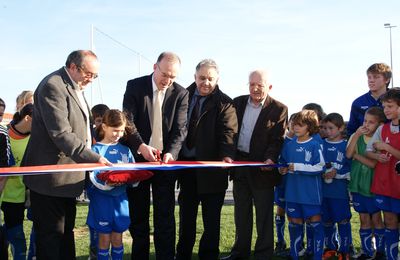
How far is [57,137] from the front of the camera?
4.13 m

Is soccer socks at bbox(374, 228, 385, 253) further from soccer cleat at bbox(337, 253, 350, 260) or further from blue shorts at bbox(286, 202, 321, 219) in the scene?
blue shorts at bbox(286, 202, 321, 219)

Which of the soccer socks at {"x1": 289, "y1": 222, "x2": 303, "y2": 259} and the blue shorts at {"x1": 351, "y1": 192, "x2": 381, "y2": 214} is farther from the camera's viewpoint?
the blue shorts at {"x1": 351, "y1": 192, "x2": 381, "y2": 214}

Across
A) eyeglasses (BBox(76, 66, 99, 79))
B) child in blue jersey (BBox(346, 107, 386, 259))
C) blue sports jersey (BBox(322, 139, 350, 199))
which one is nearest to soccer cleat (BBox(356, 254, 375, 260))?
child in blue jersey (BBox(346, 107, 386, 259))

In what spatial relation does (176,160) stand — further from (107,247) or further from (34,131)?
(34,131)

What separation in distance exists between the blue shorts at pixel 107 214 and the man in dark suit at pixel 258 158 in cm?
183

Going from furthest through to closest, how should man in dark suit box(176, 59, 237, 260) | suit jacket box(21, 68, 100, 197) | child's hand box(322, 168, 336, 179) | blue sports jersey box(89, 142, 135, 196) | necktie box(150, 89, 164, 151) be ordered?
child's hand box(322, 168, 336, 179) → man in dark suit box(176, 59, 237, 260) → necktie box(150, 89, 164, 151) → blue sports jersey box(89, 142, 135, 196) → suit jacket box(21, 68, 100, 197)

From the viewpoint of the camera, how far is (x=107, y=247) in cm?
504

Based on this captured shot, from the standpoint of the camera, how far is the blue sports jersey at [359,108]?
6391 millimetres

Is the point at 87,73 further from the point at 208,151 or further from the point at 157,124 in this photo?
the point at 208,151

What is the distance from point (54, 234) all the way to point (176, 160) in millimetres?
1852

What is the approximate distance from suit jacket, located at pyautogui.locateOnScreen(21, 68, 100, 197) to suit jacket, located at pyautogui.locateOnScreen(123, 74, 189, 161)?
3.34 feet

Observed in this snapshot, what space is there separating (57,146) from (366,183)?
4.02 meters

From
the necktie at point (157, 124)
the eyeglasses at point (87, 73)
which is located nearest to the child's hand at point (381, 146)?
the necktie at point (157, 124)

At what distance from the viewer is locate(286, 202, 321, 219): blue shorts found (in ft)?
18.9
